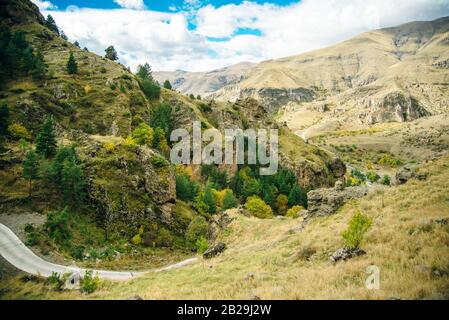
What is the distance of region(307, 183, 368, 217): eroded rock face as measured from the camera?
106 feet

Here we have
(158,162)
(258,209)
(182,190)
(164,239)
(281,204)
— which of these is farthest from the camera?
(281,204)

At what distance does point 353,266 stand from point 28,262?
108ft

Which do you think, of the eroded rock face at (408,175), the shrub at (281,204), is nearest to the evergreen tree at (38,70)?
the shrub at (281,204)

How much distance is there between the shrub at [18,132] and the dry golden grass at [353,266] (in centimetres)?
4406

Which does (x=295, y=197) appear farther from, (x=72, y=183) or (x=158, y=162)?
(x=72, y=183)

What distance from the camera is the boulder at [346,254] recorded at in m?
17.0

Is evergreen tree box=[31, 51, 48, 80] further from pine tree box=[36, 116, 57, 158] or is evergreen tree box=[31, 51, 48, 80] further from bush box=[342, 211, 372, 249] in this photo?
bush box=[342, 211, 372, 249]

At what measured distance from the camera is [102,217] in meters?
47.5

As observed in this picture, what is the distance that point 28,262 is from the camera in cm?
3247

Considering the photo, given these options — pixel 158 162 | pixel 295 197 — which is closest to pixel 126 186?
pixel 158 162

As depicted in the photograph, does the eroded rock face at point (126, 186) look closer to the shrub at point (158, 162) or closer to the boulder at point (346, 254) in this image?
the shrub at point (158, 162)

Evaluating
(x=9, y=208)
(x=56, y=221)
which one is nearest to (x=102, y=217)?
(x=56, y=221)
